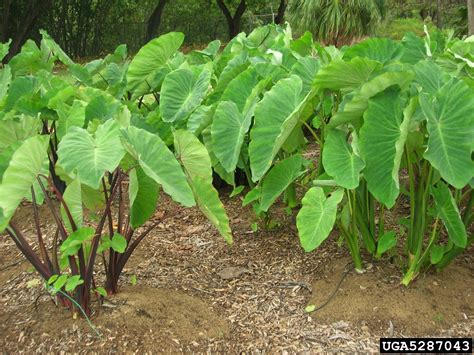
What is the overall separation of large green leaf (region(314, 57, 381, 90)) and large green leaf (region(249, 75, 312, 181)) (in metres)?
0.12

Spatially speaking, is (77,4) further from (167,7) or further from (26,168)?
(26,168)

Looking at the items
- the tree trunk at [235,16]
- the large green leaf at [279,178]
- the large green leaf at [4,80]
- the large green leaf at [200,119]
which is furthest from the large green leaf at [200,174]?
the tree trunk at [235,16]

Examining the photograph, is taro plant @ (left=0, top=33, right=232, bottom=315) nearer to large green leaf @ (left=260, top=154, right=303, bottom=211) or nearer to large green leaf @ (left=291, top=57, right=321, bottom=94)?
large green leaf @ (left=260, top=154, right=303, bottom=211)

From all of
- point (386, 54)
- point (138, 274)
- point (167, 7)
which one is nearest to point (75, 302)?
point (138, 274)

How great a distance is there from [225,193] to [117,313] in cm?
124

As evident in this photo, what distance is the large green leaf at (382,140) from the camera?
1.66 meters

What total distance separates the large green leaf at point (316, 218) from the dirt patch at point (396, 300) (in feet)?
1.02

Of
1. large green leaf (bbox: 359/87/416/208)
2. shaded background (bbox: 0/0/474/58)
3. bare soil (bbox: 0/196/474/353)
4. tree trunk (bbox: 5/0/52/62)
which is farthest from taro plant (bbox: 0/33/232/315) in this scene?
tree trunk (bbox: 5/0/52/62)

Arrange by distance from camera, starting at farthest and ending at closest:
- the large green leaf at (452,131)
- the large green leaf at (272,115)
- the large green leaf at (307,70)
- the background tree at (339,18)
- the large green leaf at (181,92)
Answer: the background tree at (339,18) < the large green leaf at (181,92) < the large green leaf at (307,70) < the large green leaf at (272,115) < the large green leaf at (452,131)

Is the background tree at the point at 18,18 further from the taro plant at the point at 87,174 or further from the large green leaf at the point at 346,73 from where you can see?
the large green leaf at the point at 346,73

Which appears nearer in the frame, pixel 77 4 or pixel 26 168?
pixel 26 168

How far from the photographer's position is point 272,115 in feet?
6.23

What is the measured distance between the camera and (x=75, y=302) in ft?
5.62

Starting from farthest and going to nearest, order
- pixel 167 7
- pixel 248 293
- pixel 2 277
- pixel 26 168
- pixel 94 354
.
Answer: pixel 167 7
pixel 2 277
pixel 248 293
pixel 94 354
pixel 26 168
